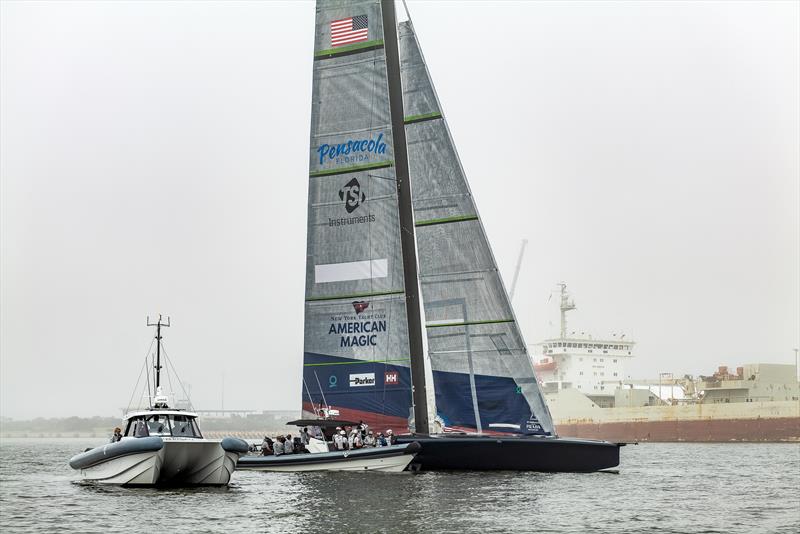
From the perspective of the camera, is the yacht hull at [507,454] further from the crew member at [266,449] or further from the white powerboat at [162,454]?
the white powerboat at [162,454]

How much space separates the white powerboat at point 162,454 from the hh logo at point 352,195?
9.29 m

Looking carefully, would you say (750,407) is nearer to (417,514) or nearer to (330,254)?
Result: (330,254)

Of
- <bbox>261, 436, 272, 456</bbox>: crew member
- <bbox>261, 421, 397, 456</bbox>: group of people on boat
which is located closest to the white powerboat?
<bbox>261, 421, 397, 456</bbox>: group of people on boat

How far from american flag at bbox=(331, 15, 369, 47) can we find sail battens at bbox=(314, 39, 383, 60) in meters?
0.18

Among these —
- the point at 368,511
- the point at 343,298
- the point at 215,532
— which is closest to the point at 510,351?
the point at 343,298

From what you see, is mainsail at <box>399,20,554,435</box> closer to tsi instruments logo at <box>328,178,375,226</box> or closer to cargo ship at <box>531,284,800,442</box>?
tsi instruments logo at <box>328,178,375,226</box>

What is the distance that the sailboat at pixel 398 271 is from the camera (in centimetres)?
3309

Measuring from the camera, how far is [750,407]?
70.9m

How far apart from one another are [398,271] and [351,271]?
5.33 feet

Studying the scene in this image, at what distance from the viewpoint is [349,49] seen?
36.2m

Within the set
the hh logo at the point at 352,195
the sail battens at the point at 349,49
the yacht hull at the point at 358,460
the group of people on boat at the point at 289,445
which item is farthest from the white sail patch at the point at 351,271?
the sail battens at the point at 349,49

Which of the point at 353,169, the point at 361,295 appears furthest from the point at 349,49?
the point at 361,295

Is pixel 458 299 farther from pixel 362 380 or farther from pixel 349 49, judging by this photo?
pixel 349 49

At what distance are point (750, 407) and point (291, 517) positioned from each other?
55.5m
